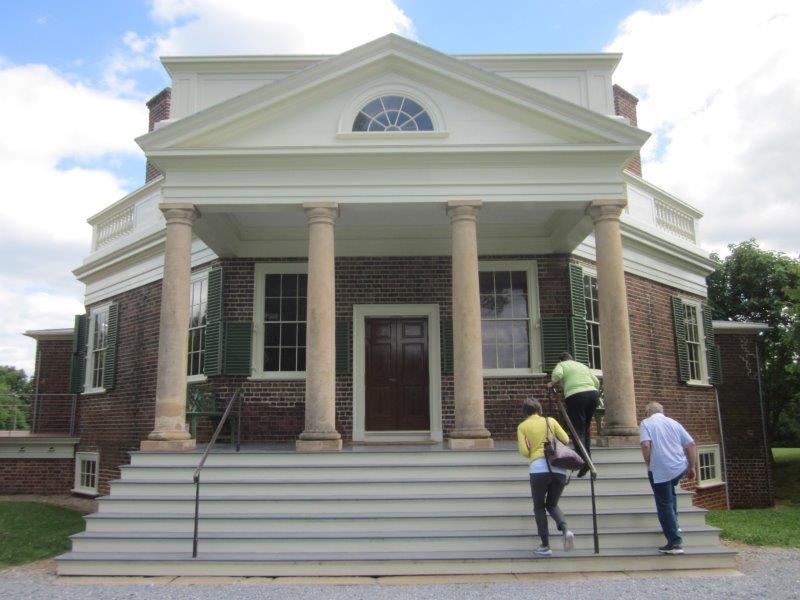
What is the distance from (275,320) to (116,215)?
613 cm

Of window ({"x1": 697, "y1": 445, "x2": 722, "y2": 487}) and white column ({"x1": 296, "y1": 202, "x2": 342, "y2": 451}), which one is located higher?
white column ({"x1": 296, "y1": 202, "x2": 342, "y2": 451})

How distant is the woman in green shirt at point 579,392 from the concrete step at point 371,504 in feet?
2.60

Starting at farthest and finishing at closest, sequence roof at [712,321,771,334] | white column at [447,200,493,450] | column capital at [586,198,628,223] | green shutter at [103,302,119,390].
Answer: roof at [712,321,771,334] < green shutter at [103,302,119,390] < column capital at [586,198,628,223] < white column at [447,200,493,450]

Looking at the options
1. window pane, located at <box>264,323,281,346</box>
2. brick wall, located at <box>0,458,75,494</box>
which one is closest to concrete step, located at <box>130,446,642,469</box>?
window pane, located at <box>264,323,281,346</box>

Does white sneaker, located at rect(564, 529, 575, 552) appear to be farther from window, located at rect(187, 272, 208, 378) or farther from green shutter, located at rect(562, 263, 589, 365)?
window, located at rect(187, 272, 208, 378)

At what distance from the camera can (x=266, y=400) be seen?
12000mm

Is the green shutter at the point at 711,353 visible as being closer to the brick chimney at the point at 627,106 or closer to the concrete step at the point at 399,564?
the brick chimney at the point at 627,106

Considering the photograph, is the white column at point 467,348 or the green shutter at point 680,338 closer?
the white column at point 467,348

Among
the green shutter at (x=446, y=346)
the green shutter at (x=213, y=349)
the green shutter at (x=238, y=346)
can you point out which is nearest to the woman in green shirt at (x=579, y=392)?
the green shutter at (x=446, y=346)

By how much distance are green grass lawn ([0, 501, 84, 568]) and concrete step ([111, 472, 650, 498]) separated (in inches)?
58.9

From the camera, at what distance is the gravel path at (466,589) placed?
6.05 meters

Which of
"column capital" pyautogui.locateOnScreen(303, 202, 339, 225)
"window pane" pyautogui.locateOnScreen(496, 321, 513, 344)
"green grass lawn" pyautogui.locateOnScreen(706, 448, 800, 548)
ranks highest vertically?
"column capital" pyautogui.locateOnScreen(303, 202, 339, 225)

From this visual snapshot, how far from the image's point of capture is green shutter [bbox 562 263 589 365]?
1215cm

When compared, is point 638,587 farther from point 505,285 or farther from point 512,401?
point 505,285
